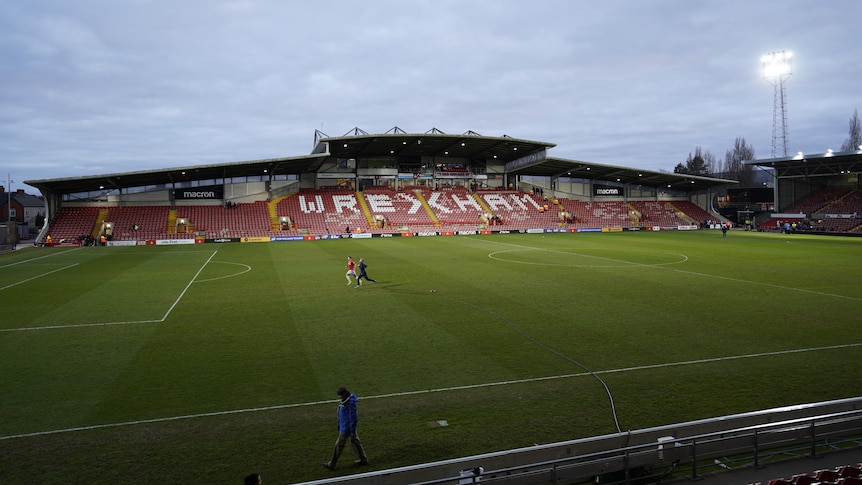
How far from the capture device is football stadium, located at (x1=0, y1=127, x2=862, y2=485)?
781 cm

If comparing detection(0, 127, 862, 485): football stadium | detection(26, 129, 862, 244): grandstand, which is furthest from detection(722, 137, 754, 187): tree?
detection(0, 127, 862, 485): football stadium

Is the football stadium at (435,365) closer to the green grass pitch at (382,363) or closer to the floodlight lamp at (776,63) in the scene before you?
the green grass pitch at (382,363)

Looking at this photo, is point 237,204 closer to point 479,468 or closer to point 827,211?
point 479,468

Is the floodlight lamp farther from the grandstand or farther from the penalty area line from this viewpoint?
the penalty area line

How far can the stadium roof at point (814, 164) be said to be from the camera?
64.5 m

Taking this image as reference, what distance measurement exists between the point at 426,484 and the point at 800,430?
20.9 ft

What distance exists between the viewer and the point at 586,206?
79.5 metres

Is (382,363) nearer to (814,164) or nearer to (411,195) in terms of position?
(411,195)

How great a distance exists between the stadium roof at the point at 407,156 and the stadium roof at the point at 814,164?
764 cm

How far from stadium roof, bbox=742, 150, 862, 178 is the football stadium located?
3350 centimetres

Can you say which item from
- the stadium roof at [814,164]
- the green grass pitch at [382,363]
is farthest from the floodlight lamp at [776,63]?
the green grass pitch at [382,363]

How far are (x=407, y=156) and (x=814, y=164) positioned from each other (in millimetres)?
56082

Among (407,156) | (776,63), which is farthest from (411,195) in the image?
(776,63)

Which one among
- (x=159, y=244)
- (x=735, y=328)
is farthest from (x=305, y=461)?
(x=159, y=244)
